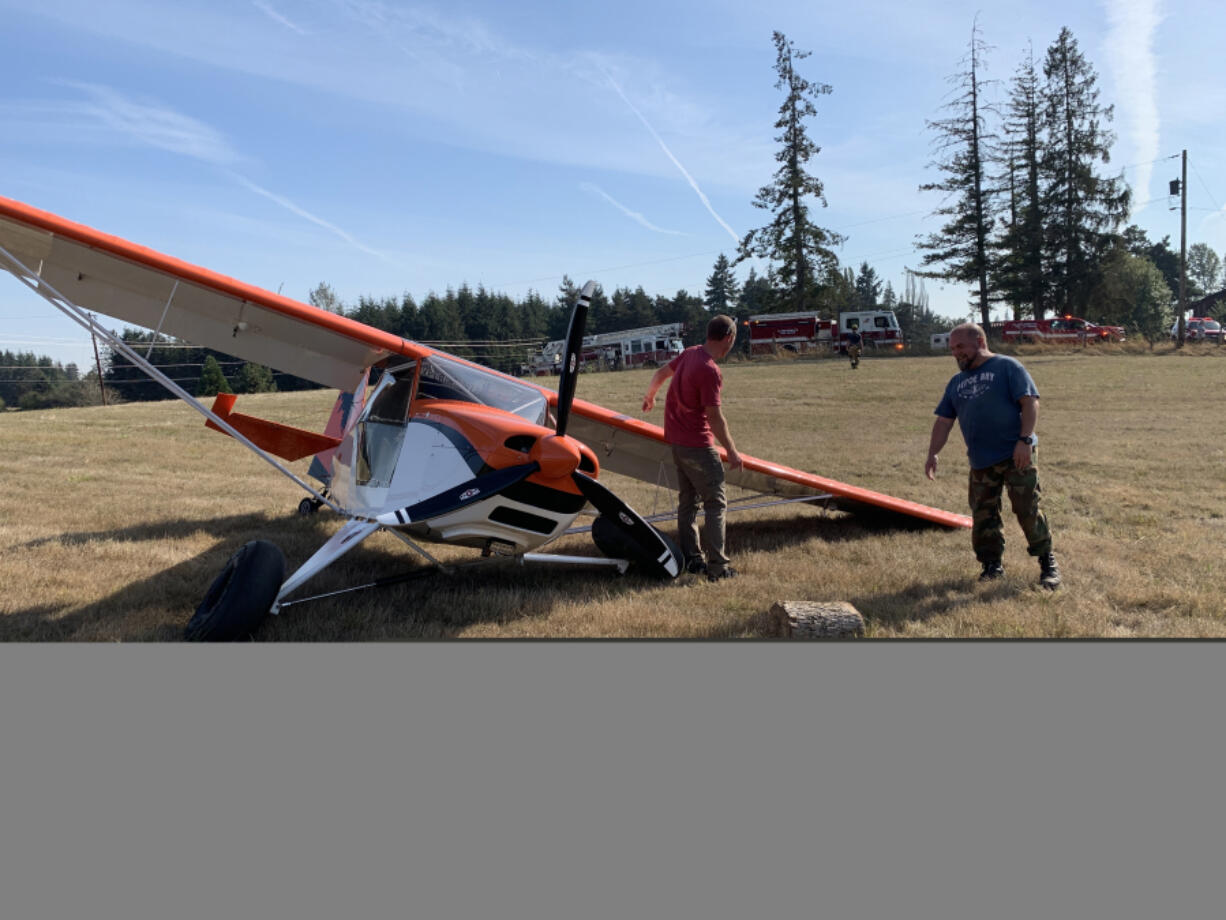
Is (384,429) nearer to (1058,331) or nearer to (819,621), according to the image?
(819,621)

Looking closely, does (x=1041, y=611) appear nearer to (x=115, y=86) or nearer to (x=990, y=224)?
(x=990, y=224)

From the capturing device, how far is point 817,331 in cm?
667

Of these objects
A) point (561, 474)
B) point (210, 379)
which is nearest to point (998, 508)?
point (561, 474)

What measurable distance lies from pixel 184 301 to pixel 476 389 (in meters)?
1.89

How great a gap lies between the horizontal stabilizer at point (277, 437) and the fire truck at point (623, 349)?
169 centimetres

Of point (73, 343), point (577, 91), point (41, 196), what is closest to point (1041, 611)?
point (577, 91)

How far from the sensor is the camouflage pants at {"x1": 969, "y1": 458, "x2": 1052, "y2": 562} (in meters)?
4.30

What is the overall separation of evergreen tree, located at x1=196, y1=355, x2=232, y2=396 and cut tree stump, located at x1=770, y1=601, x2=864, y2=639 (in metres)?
4.93

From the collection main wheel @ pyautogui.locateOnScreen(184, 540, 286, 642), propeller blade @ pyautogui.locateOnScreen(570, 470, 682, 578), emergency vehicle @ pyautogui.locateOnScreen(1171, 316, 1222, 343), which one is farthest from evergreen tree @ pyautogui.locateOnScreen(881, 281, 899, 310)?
main wheel @ pyautogui.locateOnScreen(184, 540, 286, 642)

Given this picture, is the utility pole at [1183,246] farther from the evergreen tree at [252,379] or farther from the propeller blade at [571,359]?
the evergreen tree at [252,379]

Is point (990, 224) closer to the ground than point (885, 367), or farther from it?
farther from it

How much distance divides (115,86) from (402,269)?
2.08 metres

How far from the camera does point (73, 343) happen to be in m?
5.92

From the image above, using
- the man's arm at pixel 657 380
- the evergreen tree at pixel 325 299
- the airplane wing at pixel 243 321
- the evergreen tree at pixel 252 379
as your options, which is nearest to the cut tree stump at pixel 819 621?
the man's arm at pixel 657 380
